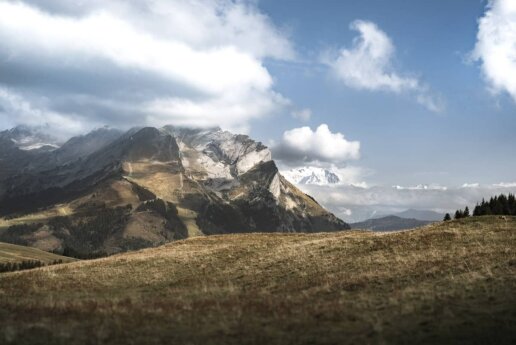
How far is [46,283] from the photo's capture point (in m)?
45.0

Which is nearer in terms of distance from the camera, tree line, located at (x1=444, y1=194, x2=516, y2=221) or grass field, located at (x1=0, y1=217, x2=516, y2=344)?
grass field, located at (x1=0, y1=217, x2=516, y2=344)

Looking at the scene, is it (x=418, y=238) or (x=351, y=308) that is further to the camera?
(x=418, y=238)

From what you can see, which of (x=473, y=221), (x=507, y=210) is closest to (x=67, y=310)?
(x=473, y=221)

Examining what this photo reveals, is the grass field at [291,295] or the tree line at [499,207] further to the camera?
the tree line at [499,207]

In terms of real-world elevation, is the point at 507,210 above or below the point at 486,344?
above

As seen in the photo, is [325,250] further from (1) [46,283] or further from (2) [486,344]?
(2) [486,344]

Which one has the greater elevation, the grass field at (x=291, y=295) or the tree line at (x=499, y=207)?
the tree line at (x=499, y=207)

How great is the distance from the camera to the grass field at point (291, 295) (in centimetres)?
1997

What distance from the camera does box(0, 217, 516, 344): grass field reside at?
1997 centimetres

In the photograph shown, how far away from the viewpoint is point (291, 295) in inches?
1225

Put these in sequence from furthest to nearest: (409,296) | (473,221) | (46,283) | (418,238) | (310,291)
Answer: (473,221)
(418,238)
(46,283)
(310,291)
(409,296)

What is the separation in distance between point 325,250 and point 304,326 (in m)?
30.4

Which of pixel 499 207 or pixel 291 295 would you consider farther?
pixel 499 207

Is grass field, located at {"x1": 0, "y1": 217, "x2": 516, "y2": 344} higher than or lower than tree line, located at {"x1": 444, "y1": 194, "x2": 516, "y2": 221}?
lower
